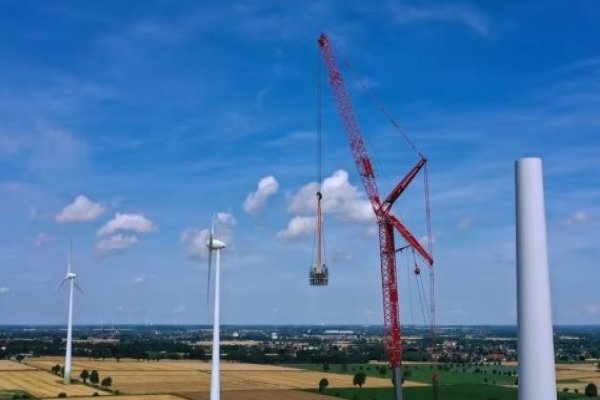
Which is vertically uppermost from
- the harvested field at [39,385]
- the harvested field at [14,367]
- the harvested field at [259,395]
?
the harvested field at [14,367]

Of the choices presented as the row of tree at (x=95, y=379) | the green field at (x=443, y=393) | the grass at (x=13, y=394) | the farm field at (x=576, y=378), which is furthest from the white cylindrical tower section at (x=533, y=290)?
the farm field at (x=576, y=378)

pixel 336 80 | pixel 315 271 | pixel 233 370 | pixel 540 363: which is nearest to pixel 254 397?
pixel 315 271

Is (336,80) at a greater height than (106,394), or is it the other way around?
(336,80)

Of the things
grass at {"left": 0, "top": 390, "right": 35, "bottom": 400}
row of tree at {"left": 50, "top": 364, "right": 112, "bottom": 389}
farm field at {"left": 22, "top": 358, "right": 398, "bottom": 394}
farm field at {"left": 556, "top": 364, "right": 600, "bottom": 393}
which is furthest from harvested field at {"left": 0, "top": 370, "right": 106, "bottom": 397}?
farm field at {"left": 556, "top": 364, "right": 600, "bottom": 393}

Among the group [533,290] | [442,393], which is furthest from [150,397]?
[533,290]

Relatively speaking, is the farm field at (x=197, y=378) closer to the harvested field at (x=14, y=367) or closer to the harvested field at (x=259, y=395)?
the harvested field at (x=14, y=367)

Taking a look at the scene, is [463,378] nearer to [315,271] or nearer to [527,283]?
[315,271]

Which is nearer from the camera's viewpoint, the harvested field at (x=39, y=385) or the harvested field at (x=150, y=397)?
the harvested field at (x=150, y=397)
